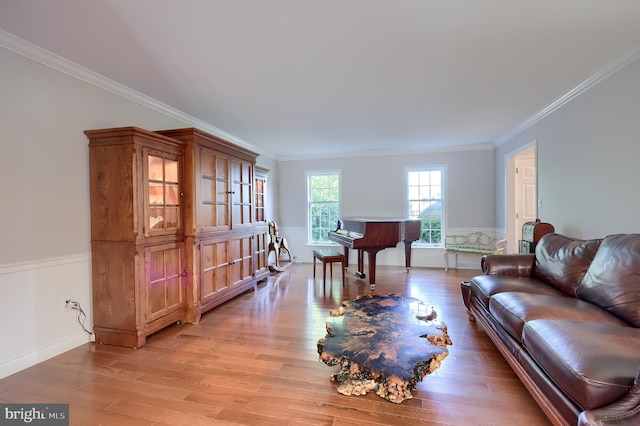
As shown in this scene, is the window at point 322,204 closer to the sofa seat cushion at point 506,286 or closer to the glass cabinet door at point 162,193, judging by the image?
the glass cabinet door at point 162,193

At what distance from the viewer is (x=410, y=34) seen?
2080 mm

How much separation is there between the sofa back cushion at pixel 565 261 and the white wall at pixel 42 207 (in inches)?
166

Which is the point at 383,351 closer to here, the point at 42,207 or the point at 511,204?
the point at 42,207

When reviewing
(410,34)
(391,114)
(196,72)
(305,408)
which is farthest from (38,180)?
(391,114)

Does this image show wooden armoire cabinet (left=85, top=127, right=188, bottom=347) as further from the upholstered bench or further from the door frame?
the door frame

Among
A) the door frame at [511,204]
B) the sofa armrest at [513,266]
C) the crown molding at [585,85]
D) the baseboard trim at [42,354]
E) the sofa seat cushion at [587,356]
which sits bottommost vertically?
the baseboard trim at [42,354]

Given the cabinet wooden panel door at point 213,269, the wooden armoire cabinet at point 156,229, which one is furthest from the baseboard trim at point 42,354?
the cabinet wooden panel door at point 213,269

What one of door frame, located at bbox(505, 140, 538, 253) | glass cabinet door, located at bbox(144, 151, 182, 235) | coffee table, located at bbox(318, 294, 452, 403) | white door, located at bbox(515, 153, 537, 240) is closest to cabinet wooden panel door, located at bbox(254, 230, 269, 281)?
glass cabinet door, located at bbox(144, 151, 182, 235)

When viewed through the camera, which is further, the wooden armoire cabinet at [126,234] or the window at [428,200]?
the window at [428,200]

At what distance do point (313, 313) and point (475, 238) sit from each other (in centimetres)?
407

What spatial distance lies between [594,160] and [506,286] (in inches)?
65.3

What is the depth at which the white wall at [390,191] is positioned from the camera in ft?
18.5

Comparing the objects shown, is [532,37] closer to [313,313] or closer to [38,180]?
[313,313]

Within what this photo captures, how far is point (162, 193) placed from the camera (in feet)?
9.22
